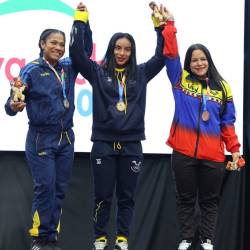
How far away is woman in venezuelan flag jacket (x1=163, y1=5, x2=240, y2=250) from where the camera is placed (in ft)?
9.68

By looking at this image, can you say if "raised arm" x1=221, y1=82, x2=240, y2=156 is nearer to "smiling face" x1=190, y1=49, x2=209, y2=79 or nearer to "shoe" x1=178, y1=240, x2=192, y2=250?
"smiling face" x1=190, y1=49, x2=209, y2=79

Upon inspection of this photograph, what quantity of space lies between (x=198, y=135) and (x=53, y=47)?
0.95m

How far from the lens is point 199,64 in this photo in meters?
3.03

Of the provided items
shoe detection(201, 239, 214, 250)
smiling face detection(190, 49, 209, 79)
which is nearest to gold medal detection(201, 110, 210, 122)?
smiling face detection(190, 49, 209, 79)

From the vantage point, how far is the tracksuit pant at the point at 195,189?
116 inches

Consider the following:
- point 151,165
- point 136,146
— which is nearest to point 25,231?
point 151,165

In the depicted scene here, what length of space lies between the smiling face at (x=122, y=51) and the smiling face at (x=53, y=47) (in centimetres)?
31

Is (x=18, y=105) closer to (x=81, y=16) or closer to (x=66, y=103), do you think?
(x=66, y=103)

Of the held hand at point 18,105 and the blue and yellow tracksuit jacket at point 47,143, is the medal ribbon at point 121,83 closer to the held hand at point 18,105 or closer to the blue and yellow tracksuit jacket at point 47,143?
the blue and yellow tracksuit jacket at point 47,143

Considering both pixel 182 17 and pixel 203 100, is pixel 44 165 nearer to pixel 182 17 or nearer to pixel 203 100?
pixel 203 100

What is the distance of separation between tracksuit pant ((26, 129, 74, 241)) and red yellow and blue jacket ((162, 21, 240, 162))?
63 centimetres

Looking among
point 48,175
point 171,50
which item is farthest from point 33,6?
point 48,175

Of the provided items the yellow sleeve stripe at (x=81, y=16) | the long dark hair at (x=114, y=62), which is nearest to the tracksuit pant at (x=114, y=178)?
the long dark hair at (x=114, y=62)

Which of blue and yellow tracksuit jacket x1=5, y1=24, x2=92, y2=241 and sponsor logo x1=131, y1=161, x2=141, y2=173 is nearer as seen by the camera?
blue and yellow tracksuit jacket x1=5, y1=24, x2=92, y2=241
